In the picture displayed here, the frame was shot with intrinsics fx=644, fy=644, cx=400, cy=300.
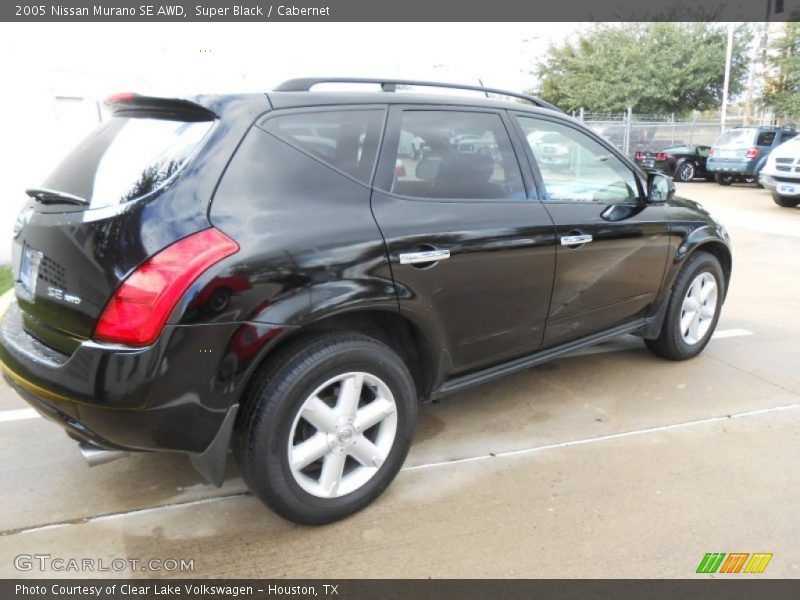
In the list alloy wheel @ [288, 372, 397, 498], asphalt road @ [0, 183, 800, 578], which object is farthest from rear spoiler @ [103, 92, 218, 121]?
asphalt road @ [0, 183, 800, 578]

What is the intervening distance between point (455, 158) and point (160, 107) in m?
1.34

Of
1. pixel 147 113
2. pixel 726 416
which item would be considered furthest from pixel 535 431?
pixel 147 113

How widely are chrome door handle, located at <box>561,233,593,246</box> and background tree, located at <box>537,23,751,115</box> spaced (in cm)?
2951

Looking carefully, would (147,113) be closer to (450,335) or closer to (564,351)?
(450,335)

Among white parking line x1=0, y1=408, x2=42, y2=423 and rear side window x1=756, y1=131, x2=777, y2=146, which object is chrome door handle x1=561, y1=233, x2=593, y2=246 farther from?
rear side window x1=756, y1=131, x2=777, y2=146

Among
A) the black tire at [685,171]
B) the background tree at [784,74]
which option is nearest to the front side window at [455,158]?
the black tire at [685,171]

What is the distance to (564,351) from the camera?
146 inches

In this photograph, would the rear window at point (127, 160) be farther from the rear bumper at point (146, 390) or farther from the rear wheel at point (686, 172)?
the rear wheel at point (686, 172)

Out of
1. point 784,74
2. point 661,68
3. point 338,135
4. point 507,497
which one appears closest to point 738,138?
point 784,74

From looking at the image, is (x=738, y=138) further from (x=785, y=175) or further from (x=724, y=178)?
(x=785, y=175)

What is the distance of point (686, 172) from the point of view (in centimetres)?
2097

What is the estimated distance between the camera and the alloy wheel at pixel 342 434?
2529mm

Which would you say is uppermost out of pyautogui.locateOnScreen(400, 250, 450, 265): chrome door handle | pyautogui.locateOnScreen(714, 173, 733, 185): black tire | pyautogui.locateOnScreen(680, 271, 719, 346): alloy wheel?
pyautogui.locateOnScreen(400, 250, 450, 265): chrome door handle

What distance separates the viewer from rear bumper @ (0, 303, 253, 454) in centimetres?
217
